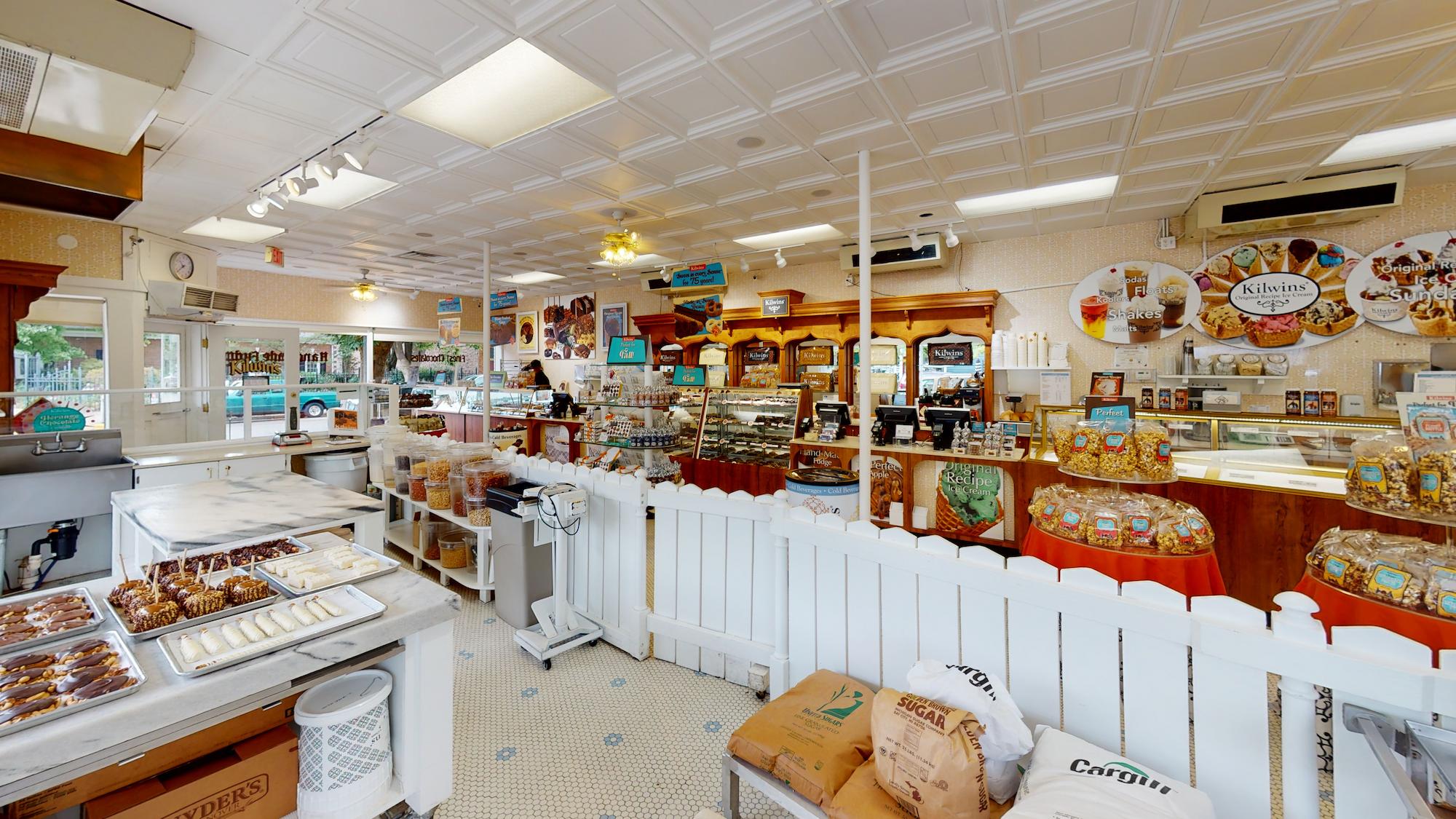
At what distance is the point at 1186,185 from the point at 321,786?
6482 mm

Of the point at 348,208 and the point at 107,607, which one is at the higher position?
the point at 348,208

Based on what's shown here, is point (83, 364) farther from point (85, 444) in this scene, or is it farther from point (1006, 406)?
point (1006, 406)

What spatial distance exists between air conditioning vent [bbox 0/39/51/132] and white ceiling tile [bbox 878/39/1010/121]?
12.9ft

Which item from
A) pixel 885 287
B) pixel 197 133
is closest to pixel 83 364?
pixel 197 133

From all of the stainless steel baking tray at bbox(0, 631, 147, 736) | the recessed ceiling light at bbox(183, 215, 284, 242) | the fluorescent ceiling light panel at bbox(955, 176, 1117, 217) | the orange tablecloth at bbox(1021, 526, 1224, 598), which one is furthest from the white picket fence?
the recessed ceiling light at bbox(183, 215, 284, 242)

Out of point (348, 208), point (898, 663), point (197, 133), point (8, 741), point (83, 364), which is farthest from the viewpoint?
point (83, 364)

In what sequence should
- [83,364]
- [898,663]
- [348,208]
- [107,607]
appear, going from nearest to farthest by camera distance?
[107,607] < [898,663] < [348,208] < [83,364]

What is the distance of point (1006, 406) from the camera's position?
6109mm

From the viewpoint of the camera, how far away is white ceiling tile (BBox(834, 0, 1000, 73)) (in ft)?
8.00

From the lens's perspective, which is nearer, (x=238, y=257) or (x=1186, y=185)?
(x=1186, y=185)

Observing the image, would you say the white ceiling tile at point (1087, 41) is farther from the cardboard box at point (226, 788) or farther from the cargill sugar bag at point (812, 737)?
the cardboard box at point (226, 788)

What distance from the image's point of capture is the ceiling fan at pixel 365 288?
29.0 feet

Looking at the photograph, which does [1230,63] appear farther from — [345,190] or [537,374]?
[537,374]

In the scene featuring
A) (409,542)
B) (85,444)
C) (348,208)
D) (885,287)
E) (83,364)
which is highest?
(348,208)
